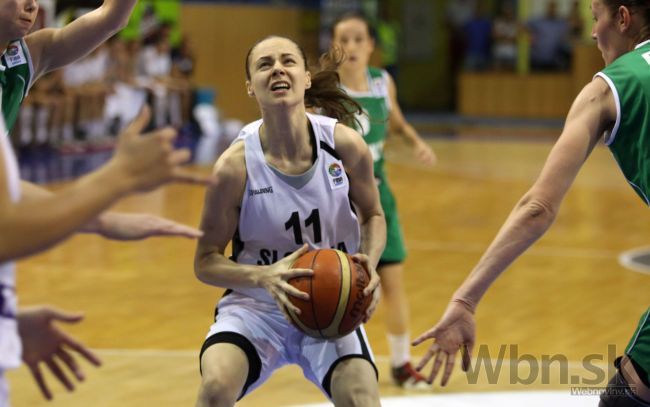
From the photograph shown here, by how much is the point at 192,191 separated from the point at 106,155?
3.32 meters

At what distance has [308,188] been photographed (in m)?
4.39

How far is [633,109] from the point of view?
11.4 ft

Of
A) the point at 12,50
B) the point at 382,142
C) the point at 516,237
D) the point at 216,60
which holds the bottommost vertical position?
the point at 216,60

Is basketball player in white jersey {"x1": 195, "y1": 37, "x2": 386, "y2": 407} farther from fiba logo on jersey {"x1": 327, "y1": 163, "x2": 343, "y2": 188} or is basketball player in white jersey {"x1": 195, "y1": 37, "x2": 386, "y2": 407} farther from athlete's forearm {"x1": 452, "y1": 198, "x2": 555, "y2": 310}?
athlete's forearm {"x1": 452, "y1": 198, "x2": 555, "y2": 310}

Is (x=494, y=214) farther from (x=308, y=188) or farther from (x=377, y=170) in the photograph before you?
(x=308, y=188)

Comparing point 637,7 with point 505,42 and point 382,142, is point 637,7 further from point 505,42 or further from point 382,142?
point 505,42

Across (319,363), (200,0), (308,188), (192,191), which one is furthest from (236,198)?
(200,0)

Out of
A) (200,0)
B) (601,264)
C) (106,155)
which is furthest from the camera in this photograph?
(200,0)

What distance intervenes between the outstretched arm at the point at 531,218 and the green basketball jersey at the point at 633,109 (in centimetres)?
3

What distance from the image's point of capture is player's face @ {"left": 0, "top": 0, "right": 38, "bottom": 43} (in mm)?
3961

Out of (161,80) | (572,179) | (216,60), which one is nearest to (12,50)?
(572,179)

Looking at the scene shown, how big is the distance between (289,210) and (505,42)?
21.3 metres

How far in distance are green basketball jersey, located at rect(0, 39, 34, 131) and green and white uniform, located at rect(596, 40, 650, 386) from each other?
2226 millimetres

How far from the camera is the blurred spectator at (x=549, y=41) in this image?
2436cm
